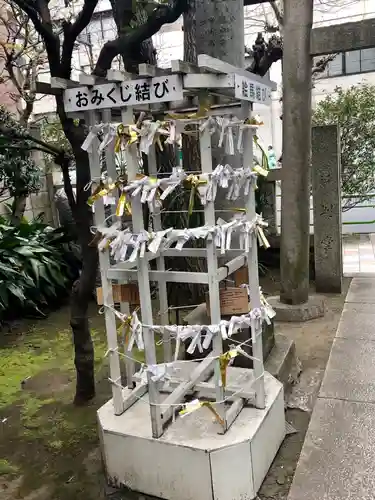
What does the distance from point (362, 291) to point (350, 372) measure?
2445mm

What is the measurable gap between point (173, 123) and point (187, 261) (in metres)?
2.70

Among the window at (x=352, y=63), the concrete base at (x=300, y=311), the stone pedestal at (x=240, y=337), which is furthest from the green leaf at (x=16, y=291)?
the window at (x=352, y=63)

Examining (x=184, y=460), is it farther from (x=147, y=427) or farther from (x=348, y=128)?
(x=348, y=128)

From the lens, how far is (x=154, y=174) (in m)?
3.22

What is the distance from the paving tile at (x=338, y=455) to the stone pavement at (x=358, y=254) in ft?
13.2

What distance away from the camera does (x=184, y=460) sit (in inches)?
106

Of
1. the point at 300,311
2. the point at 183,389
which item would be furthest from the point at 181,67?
the point at 300,311

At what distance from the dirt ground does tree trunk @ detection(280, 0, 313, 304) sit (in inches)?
37.3

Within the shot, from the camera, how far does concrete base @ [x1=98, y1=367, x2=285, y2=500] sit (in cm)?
266

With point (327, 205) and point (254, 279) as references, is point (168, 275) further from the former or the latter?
point (327, 205)

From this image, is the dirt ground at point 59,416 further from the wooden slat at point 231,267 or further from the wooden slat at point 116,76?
the wooden slat at point 116,76

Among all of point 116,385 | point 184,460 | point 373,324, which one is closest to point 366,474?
point 184,460

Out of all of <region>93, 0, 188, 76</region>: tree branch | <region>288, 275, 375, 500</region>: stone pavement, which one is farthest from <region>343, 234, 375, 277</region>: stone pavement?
<region>93, 0, 188, 76</region>: tree branch

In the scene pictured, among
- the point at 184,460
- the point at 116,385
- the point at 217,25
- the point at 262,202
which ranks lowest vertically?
the point at 184,460
